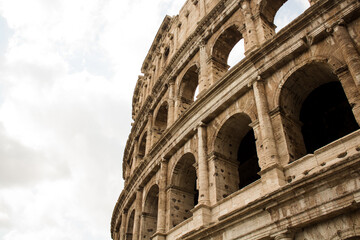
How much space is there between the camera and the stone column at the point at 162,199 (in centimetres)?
1201

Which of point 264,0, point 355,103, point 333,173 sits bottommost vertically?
point 333,173

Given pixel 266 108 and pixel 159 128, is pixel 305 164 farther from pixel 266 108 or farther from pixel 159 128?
pixel 159 128

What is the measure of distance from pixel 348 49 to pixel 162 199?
8175 millimetres

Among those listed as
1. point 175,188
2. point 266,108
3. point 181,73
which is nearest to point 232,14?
point 181,73

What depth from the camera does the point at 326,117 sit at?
11.7 m

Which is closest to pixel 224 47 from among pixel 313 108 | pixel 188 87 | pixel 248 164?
pixel 188 87

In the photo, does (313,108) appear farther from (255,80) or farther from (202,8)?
(202,8)

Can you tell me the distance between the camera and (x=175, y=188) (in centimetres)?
1268

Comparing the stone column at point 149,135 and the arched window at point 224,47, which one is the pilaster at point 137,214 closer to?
the stone column at point 149,135

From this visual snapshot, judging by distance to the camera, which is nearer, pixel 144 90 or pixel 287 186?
pixel 287 186

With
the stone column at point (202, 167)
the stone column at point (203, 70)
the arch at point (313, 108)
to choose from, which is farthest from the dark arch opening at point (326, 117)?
the stone column at point (203, 70)


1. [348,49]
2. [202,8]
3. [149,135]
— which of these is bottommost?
[348,49]

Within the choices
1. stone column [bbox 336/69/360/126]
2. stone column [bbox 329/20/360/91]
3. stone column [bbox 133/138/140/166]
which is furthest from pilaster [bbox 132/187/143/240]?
stone column [bbox 329/20/360/91]

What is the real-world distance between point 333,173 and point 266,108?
125 inches
